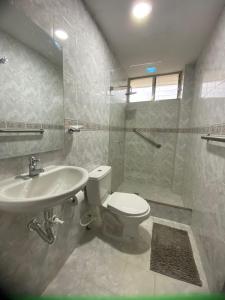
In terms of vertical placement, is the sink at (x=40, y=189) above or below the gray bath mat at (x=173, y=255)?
above

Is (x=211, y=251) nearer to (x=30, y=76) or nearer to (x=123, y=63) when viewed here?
(x=30, y=76)

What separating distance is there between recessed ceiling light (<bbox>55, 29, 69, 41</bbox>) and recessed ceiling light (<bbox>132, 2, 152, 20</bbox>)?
752 millimetres

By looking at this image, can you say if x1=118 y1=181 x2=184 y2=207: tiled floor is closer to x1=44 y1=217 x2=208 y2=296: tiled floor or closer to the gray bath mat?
the gray bath mat

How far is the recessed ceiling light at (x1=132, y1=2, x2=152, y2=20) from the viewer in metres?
1.22

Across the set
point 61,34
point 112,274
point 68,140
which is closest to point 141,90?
point 61,34

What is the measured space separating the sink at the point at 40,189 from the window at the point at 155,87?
2.19 meters

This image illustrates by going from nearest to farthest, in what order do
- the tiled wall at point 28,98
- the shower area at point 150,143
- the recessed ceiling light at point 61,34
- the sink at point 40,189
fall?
1. the sink at point 40,189
2. the tiled wall at point 28,98
3. the recessed ceiling light at point 61,34
4. the shower area at point 150,143

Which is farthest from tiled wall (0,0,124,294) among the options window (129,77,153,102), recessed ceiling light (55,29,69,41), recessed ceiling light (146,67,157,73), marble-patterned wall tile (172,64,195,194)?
marble-patterned wall tile (172,64,195,194)

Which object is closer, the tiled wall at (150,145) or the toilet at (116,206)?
the toilet at (116,206)

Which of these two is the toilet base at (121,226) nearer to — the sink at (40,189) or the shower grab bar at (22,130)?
the sink at (40,189)

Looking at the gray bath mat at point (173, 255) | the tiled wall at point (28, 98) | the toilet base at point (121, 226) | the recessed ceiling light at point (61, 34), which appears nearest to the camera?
the tiled wall at point (28, 98)

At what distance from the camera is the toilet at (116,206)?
4.34ft

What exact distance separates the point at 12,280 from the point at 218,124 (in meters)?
1.87

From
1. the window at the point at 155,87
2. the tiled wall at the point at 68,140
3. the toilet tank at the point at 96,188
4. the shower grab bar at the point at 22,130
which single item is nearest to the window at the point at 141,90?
the window at the point at 155,87
